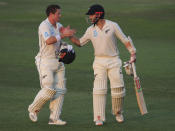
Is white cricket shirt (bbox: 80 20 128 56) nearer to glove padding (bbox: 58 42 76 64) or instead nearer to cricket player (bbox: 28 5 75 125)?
glove padding (bbox: 58 42 76 64)

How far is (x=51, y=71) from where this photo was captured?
40.0 feet

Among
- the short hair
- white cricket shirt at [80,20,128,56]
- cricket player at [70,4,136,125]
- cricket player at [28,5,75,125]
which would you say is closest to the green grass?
cricket player at [28,5,75,125]

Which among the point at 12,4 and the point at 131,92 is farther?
the point at 12,4

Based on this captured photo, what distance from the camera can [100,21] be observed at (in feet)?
39.9

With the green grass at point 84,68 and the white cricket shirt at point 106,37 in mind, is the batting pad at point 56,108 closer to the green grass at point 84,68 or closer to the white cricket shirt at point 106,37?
the green grass at point 84,68

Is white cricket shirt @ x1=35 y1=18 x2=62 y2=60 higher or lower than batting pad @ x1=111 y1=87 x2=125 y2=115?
higher

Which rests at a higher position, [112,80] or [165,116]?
[112,80]

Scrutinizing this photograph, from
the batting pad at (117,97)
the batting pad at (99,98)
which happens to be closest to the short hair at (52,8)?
the batting pad at (99,98)

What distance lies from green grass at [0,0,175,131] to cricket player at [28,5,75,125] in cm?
34

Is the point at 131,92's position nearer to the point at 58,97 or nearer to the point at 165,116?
the point at 165,116

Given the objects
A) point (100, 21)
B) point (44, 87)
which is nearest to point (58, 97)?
point (44, 87)

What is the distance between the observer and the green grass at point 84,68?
12.6 metres

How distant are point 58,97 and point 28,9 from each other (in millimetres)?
29083

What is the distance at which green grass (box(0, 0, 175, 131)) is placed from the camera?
1258cm
